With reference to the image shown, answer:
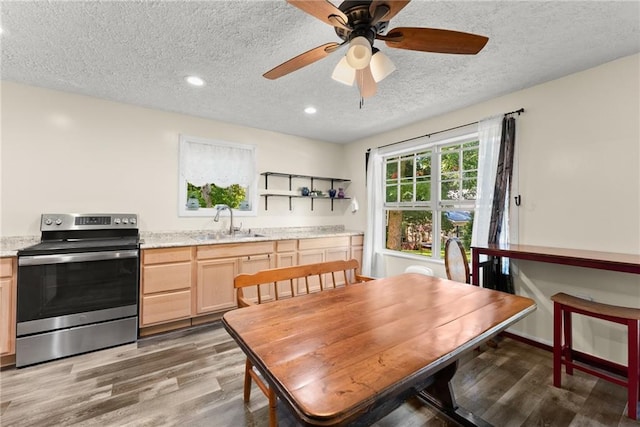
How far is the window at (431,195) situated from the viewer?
3197 millimetres

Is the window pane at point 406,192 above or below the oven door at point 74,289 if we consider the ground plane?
above

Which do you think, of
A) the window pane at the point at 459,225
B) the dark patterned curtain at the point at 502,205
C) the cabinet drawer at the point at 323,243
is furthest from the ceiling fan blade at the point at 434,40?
the cabinet drawer at the point at 323,243

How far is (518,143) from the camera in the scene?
268cm

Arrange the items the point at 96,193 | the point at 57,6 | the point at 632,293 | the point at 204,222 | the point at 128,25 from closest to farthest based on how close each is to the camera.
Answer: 1. the point at 57,6
2. the point at 128,25
3. the point at 632,293
4. the point at 96,193
5. the point at 204,222

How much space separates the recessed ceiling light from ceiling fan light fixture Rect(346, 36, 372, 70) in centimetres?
169

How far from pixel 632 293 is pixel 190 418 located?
10.4 ft

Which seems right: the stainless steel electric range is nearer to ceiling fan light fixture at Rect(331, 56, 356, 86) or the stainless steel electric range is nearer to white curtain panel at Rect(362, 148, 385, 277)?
ceiling fan light fixture at Rect(331, 56, 356, 86)

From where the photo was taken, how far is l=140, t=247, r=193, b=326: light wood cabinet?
2656mm

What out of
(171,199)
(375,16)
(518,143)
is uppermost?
(375,16)

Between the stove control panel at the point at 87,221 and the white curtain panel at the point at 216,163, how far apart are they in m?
0.80

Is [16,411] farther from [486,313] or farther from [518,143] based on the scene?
[518,143]

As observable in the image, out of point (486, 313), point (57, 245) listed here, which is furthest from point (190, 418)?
point (57, 245)

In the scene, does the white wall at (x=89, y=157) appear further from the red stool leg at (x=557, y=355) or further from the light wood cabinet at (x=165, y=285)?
the red stool leg at (x=557, y=355)

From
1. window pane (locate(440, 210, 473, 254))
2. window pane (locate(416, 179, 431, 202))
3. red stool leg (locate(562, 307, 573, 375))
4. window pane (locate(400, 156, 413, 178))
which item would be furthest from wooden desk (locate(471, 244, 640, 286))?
window pane (locate(400, 156, 413, 178))
